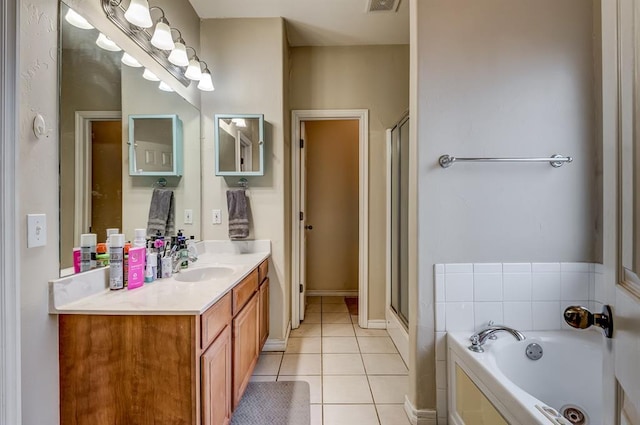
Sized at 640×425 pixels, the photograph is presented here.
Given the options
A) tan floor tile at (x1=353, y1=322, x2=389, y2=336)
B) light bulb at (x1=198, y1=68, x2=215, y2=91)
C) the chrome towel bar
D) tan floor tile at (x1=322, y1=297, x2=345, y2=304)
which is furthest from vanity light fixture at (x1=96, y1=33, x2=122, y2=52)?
tan floor tile at (x1=322, y1=297, x2=345, y2=304)

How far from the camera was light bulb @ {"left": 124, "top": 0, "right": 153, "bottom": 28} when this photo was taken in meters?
1.44

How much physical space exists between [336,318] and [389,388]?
1199 mm

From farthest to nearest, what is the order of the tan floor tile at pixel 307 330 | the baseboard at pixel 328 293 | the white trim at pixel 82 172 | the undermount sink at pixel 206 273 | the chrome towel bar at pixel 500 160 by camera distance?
the baseboard at pixel 328 293, the tan floor tile at pixel 307 330, the undermount sink at pixel 206 273, the chrome towel bar at pixel 500 160, the white trim at pixel 82 172

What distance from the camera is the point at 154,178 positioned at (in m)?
1.73

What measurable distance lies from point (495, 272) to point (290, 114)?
7.07 feet

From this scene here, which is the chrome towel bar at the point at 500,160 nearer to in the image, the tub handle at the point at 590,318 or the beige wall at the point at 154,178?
the tub handle at the point at 590,318

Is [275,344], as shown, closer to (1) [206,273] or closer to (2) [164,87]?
(1) [206,273]

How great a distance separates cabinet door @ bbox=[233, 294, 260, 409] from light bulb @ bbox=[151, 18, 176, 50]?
5.30ft

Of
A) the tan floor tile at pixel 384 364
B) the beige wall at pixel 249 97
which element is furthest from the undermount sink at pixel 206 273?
the tan floor tile at pixel 384 364

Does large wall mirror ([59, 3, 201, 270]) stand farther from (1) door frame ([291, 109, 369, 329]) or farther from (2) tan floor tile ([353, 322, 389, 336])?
(2) tan floor tile ([353, 322, 389, 336])

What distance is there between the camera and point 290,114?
2.79 metres

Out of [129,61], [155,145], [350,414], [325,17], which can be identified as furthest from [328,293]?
[129,61]

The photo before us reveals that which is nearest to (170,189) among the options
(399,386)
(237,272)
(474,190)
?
(237,272)

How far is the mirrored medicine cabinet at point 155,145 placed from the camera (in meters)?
1.56
